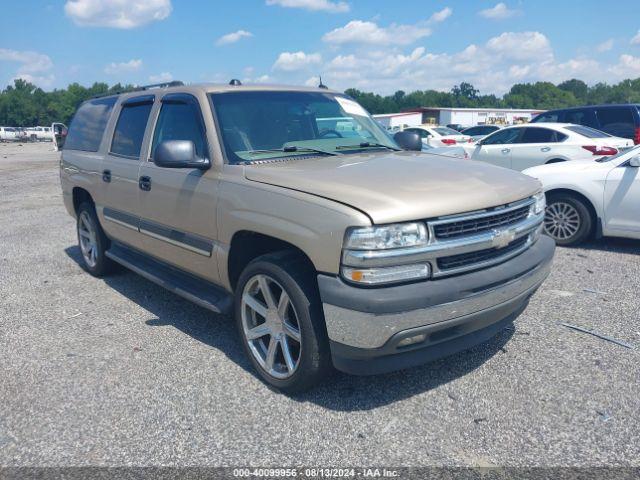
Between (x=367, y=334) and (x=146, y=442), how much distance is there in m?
1.34

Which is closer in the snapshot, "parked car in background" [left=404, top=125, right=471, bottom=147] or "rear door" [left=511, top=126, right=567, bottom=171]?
"rear door" [left=511, top=126, right=567, bottom=171]

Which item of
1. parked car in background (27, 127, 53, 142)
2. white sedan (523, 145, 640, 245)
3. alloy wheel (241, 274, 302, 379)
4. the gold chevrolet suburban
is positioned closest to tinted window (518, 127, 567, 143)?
white sedan (523, 145, 640, 245)

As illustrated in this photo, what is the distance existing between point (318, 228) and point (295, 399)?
3.73 feet

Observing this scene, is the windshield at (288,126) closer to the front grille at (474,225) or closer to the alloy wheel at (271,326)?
the alloy wheel at (271,326)

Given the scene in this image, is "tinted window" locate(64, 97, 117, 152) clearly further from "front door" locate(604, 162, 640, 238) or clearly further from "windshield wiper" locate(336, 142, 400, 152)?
"front door" locate(604, 162, 640, 238)

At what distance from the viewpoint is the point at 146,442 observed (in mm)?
2918

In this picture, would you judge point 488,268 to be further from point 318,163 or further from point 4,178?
point 4,178

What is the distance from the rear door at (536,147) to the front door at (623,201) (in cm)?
415

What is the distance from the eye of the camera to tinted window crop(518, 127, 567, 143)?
10750mm

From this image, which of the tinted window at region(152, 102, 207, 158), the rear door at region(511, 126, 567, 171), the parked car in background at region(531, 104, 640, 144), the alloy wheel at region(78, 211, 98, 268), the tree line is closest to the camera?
the tinted window at region(152, 102, 207, 158)

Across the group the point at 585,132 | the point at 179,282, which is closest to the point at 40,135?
the point at 585,132

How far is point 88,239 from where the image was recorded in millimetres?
6156

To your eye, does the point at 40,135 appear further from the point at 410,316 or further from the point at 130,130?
the point at 410,316

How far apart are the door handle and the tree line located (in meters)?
114
